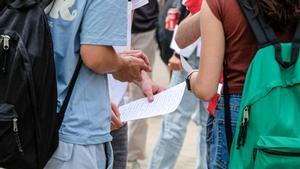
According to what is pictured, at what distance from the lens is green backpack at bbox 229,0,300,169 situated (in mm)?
1879

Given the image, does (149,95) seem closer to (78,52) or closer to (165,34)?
(78,52)

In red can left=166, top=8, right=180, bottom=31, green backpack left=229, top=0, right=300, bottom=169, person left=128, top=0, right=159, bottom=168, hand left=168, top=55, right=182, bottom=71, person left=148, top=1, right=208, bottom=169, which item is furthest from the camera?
person left=128, top=0, right=159, bottom=168

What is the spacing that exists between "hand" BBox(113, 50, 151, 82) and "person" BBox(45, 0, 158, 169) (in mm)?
10

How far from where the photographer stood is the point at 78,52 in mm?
2014

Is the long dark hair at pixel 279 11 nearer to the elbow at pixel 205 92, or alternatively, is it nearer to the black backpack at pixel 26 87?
the elbow at pixel 205 92

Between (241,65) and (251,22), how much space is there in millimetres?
169

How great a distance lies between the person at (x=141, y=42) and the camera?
4.96 metres

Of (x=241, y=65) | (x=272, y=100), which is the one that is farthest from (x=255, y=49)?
(x=272, y=100)

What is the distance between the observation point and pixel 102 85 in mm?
2092

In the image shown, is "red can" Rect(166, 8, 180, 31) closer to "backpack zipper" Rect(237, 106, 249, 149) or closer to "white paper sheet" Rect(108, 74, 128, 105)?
"white paper sheet" Rect(108, 74, 128, 105)

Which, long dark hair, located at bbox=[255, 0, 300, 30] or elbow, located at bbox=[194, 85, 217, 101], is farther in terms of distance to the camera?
elbow, located at bbox=[194, 85, 217, 101]

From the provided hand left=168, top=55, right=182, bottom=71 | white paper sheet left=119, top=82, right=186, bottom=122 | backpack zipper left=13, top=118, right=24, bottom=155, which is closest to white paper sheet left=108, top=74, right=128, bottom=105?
white paper sheet left=119, top=82, right=186, bottom=122

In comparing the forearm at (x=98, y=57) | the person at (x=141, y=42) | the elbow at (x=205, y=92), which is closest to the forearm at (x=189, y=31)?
the elbow at (x=205, y=92)

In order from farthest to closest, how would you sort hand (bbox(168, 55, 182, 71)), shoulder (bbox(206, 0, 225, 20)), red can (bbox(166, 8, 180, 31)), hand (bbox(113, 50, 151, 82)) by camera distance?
red can (bbox(166, 8, 180, 31)) → hand (bbox(168, 55, 182, 71)) → hand (bbox(113, 50, 151, 82)) → shoulder (bbox(206, 0, 225, 20))
